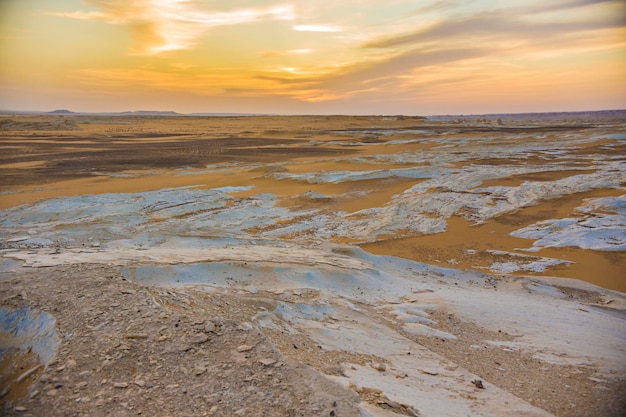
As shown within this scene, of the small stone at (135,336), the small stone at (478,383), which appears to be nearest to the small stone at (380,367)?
the small stone at (478,383)

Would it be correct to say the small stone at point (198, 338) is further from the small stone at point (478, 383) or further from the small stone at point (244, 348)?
the small stone at point (478, 383)

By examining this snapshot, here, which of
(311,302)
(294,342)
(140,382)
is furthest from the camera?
(311,302)

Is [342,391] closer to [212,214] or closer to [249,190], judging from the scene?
[212,214]

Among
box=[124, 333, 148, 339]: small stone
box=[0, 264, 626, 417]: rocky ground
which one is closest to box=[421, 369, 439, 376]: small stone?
box=[0, 264, 626, 417]: rocky ground

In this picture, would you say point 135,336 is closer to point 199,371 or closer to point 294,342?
point 199,371

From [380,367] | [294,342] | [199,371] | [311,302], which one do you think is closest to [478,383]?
[380,367]

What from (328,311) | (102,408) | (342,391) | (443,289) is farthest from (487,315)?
(102,408)
